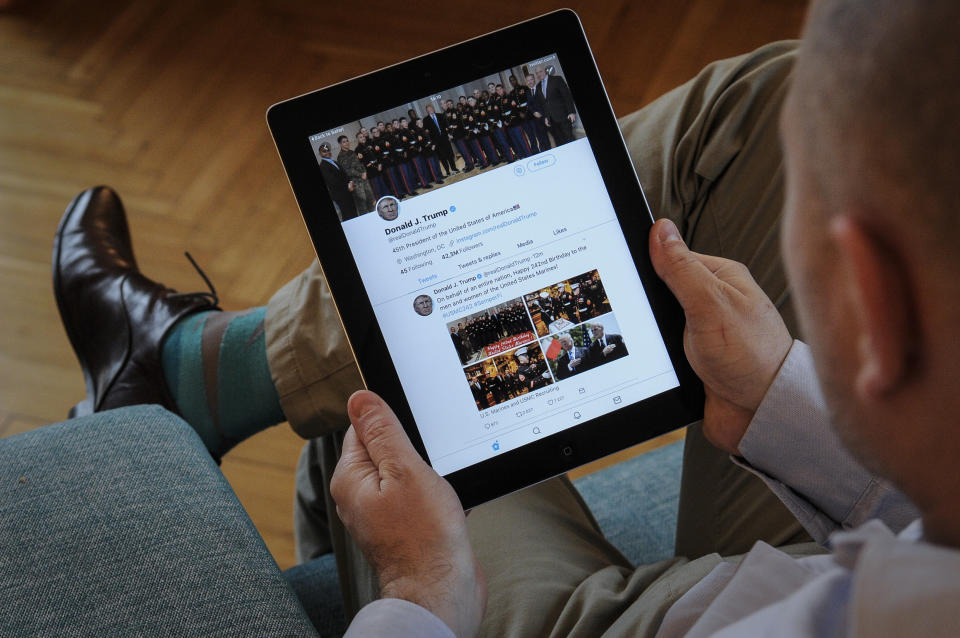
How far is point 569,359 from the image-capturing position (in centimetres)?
66

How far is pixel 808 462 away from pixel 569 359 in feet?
0.69

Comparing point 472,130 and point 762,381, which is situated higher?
point 472,130

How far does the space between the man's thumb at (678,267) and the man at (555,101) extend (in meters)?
0.12

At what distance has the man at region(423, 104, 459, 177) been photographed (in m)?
0.65

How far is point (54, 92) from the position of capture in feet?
4.77

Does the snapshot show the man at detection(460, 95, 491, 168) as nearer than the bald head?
No

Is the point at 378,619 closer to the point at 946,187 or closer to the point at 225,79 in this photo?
the point at 946,187

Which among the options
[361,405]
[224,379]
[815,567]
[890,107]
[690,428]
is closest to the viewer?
[890,107]

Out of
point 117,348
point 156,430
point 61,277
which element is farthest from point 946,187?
point 61,277

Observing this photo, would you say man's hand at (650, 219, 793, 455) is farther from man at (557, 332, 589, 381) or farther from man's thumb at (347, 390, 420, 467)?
man's thumb at (347, 390, 420, 467)

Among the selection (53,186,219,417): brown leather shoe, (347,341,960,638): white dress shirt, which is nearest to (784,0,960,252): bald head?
(347,341,960,638): white dress shirt

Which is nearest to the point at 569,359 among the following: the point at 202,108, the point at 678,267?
the point at 678,267

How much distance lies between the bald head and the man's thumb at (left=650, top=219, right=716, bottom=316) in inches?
11.6

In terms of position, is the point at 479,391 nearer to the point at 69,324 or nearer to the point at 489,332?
the point at 489,332
